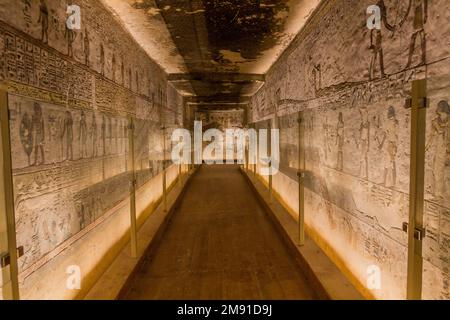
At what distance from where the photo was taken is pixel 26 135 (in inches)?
92.8

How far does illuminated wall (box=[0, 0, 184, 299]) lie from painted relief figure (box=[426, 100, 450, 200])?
2927 mm

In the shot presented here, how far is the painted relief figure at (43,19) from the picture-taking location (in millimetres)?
2611

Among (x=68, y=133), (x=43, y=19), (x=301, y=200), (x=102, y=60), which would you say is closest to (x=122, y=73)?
(x=102, y=60)

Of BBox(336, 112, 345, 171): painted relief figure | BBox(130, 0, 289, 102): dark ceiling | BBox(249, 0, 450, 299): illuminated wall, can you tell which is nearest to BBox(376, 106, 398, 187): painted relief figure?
BBox(249, 0, 450, 299): illuminated wall

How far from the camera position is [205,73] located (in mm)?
8922

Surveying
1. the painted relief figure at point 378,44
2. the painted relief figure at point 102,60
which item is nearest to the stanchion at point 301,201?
the painted relief figure at point 378,44

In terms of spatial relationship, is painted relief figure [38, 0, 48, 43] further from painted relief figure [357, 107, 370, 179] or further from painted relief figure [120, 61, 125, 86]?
painted relief figure [357, 107, 370, 179]

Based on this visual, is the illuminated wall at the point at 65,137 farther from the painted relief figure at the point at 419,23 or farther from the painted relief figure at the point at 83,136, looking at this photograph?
the painted relief figure at the point at 419,23

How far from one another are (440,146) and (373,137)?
0.89 m

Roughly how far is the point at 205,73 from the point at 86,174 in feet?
20.2

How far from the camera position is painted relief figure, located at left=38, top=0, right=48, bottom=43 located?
8.57 ft

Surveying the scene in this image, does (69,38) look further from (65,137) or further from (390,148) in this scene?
(390,148)

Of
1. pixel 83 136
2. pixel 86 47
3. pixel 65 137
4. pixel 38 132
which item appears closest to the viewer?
pixel 38 132

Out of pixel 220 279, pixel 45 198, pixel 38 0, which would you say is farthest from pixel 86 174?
pixel 220 279
